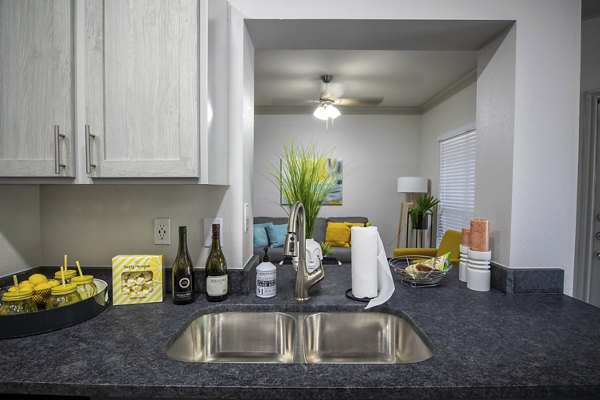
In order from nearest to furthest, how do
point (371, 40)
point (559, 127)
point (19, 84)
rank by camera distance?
point (19, 84) → point (559, 127) → point (371, 40)

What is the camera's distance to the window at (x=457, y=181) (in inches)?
151

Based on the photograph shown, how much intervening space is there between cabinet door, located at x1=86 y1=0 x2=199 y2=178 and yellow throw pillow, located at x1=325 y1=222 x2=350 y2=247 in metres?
3.75

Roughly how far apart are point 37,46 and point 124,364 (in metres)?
1.10

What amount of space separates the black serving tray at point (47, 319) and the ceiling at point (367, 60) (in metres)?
1.29

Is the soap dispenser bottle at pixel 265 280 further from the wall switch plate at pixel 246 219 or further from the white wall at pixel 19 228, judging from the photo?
the white wall at pixel 19 228

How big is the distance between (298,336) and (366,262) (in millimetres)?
394

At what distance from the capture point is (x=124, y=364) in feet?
2.73

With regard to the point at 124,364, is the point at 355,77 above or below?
above

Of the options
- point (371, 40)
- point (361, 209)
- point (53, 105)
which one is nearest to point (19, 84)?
point (53, 105)

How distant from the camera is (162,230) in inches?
55.6

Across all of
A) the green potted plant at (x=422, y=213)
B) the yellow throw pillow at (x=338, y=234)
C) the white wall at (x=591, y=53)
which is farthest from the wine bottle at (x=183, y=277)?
the green potted plant at (x=422, y=213)

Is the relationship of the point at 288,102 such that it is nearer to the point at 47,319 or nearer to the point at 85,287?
the point at 85,287

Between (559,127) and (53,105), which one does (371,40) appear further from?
(53,105)

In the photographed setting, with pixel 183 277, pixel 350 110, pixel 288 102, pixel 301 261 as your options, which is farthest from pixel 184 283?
pixel 350 110
